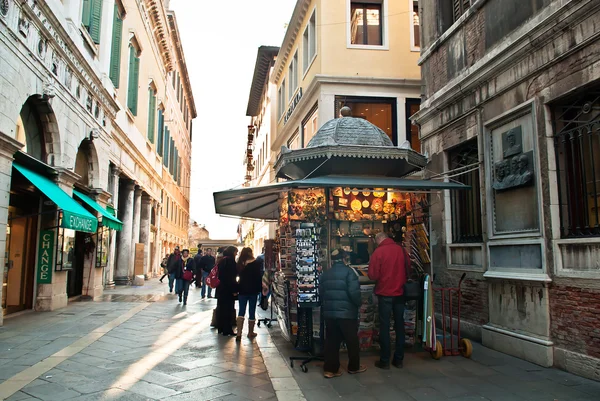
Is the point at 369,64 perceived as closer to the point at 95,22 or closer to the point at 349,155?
the point at 95,22

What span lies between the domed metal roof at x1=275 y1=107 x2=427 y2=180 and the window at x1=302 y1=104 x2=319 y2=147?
7.15 metres

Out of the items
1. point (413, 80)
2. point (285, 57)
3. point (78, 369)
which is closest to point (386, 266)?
point (78, 369)

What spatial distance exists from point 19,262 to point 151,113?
15544 mm

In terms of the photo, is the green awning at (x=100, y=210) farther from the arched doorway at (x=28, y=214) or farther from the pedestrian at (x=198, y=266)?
the pedestrian at (x=198, y=266)

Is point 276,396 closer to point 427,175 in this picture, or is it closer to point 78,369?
point 78,369

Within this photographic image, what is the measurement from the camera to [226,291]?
924 centimetres

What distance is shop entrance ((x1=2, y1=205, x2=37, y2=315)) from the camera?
443 inches

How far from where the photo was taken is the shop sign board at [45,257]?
38.4 ft

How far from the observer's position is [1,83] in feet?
28.6

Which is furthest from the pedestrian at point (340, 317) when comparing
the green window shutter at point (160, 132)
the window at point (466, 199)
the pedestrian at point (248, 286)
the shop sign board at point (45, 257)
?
the green window shutter at point (160, 132)

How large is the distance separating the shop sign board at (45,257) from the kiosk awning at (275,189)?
15.2 feet

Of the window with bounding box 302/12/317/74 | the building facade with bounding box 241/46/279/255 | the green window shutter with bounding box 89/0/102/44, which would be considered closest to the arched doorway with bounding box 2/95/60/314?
the green window shutter with bounding box 89/0/102/44

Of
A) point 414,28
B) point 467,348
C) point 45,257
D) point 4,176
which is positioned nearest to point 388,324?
point 467,348

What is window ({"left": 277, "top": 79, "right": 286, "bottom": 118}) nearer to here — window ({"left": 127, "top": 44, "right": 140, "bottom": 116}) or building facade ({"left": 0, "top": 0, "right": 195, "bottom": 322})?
building facade ({"left": 0, "top": 0, "right": 195, "bottom": 322})
